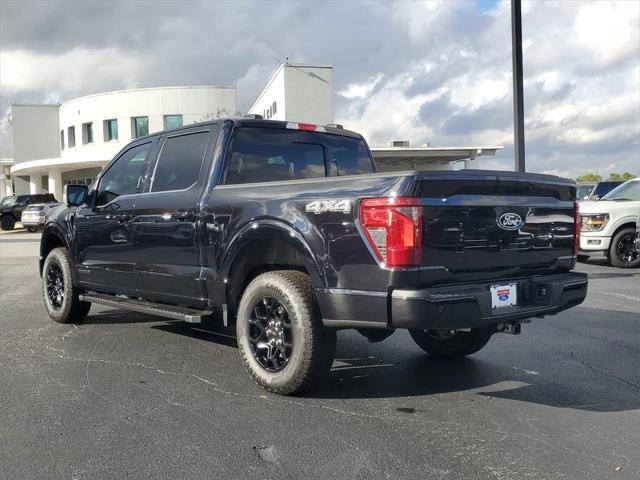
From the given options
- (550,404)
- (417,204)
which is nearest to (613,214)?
(550,404)

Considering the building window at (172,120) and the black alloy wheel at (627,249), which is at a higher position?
the building window at (172,120)

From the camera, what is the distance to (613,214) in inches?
455

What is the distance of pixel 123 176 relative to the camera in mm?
5859

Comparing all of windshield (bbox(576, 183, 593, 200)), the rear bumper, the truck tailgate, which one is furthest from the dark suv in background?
the truck tailgate

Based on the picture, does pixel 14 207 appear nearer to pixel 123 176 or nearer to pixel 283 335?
pixel 123 176

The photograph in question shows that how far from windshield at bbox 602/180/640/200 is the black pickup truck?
8.50m

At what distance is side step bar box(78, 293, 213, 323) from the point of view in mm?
4664

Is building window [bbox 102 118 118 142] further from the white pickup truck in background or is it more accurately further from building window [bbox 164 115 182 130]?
the white pickup truck in background

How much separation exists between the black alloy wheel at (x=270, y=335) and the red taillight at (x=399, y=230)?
3.20 ft

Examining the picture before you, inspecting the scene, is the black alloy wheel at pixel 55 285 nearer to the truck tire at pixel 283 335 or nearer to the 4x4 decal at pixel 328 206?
the truck tire at pixel 283 335

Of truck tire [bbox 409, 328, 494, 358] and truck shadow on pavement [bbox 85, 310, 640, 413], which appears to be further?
truck tire [bbox 409, 328, 494, 358]

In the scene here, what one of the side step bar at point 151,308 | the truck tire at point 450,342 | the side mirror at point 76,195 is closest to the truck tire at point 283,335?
the side step bar at point 151,308

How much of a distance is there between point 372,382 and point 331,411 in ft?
2.37

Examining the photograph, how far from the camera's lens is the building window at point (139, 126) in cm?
4078
